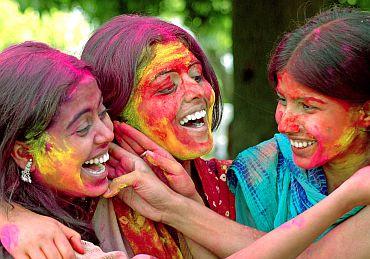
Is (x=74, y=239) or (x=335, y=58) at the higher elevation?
(x=335, y=58)

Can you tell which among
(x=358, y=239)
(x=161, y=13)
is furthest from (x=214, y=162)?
(x=161, y=13)

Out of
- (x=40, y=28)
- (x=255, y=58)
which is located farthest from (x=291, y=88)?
(x=40, y=28)

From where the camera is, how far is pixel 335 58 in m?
3.28

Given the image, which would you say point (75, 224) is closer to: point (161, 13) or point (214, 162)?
point (214, 162)

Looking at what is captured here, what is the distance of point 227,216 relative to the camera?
3703mm

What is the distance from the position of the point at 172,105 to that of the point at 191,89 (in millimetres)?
104

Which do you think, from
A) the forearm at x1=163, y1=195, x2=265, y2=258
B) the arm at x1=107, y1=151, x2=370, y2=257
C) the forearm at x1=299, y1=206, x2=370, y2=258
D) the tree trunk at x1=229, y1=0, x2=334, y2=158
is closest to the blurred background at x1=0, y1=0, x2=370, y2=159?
the tree trunk at x1=229, y1=0, x2=334, y2=158

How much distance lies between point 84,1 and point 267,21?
1.72 m

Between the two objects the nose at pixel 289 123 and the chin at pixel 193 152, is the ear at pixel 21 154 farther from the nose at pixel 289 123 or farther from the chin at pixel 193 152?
the nose at pixel 289 123

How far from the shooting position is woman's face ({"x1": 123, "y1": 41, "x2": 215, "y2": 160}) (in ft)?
11.3

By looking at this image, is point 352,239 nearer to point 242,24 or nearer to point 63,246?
point 63,246

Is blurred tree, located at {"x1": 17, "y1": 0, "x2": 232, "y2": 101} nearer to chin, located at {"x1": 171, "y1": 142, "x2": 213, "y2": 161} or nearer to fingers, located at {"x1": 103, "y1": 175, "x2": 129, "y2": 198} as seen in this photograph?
chin, located at {"x1": 171, "y1": 142, "x2": 213, "y2": 161}

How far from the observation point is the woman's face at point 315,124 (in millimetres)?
3301

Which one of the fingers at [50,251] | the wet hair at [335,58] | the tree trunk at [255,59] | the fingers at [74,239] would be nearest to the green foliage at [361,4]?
the tree trunk at [255,59]
